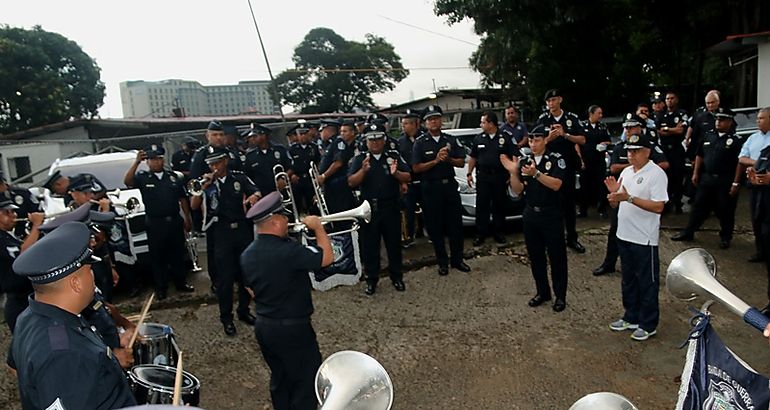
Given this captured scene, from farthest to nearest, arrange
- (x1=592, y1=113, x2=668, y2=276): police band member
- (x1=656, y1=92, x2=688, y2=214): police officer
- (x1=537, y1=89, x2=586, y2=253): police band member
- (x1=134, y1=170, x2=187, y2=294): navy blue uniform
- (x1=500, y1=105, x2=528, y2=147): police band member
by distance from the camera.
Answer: (x1=500, y1=105, x2=528, y2=147): police band member
(x1=656, y1=92, x2=688, y2=214): police officer
(x1=537, y1=89, x2=586, y2=253): police band member
(x1=134, y1=170, x2=187, y2=294): navy blue uniform
(x1=592, y1=113, x2=668, y2=276): police band member

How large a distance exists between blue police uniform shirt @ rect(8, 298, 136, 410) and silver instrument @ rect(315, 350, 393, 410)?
793 mm

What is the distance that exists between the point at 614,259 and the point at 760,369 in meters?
2.24

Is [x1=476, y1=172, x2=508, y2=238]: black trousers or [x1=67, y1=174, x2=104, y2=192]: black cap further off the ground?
[x1=67, y1=174, x2=104, y2=192]: black cap

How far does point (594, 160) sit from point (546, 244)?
Answer: 376 cm

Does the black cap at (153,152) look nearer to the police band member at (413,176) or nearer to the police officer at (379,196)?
the police officer at (379,196)

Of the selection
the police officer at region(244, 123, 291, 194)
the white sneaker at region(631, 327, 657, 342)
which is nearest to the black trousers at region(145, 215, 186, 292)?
the police officer at region(244, 123, 291, 194)

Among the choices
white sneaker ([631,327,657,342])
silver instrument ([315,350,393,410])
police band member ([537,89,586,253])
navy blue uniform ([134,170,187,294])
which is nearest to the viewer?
silver instrument ([315,350,393,410])

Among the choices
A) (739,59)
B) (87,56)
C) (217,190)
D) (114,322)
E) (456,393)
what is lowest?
(456,393)

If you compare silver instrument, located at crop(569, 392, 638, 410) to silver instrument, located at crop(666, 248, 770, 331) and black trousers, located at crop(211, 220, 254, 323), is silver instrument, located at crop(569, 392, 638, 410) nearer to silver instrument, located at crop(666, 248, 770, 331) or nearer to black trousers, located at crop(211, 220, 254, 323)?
silver instrument, located at crop(666, 248, 770, 331)

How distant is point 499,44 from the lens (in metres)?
16.5

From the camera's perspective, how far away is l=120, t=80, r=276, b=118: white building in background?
154 feet

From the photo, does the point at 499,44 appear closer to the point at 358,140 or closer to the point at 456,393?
the point at 358,140

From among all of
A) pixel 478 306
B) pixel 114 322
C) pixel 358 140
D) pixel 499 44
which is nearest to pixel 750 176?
pixel 478 306

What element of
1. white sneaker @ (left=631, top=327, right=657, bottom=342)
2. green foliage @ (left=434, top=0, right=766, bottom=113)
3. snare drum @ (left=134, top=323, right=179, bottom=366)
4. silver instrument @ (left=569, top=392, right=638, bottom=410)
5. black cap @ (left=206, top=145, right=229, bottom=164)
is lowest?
white sneaker @ (left=631, top=327, right=657, bottom=342)
